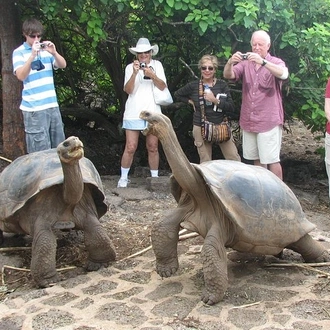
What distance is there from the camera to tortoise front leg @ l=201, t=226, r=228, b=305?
3342 mm

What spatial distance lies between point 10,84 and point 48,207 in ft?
8.34

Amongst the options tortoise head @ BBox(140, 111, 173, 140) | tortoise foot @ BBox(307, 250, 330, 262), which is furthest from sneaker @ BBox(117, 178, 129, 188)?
tortoise head @ BBox(140, 111, 173, 140)

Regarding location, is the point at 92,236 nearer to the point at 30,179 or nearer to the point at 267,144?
the point at 30,179

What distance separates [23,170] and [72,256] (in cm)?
85

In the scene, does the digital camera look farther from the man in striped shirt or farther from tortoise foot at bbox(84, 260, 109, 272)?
tortoise foot at bbox(84, 260, 109, 272)

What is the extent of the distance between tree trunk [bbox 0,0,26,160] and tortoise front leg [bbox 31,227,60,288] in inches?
101

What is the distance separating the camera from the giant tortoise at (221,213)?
132 inches

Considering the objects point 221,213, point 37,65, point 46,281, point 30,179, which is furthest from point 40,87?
point 221,213

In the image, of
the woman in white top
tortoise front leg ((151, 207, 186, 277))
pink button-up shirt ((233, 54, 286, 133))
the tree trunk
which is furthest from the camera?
the tree trunk

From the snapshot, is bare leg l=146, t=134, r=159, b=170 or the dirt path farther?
bare leg l=146, t=134, r=159, b=170

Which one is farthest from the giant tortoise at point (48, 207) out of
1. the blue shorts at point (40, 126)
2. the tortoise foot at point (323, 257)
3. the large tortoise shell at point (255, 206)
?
the tortoise foot at point (323, 257)

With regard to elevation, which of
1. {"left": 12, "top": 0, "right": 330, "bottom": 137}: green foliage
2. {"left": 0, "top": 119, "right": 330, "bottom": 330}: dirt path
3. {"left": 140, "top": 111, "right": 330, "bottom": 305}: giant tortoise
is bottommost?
{"left": 0, "top": 119, "right": 330, "bottom": 330}: dirt path

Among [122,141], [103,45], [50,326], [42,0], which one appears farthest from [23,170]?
A: [122,141]

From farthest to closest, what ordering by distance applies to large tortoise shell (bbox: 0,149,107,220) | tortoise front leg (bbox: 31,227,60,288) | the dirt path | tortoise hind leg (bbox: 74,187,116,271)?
tortoise hind leg (bbox: 74,187,116,271), large tortoise shell (bbox: 0,149,107,220), tortoise front leg (bbox: 31,227,60,288), the dirt path
